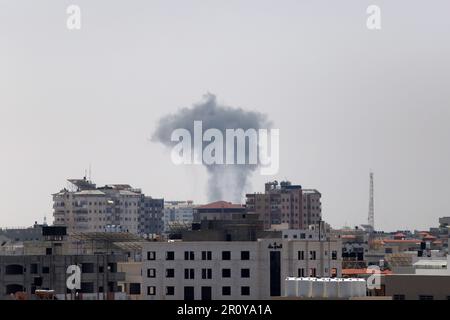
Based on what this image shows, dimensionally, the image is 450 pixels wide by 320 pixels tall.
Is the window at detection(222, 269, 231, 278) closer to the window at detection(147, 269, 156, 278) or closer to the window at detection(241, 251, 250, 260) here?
the window at detection(241, 251, 250, 260)

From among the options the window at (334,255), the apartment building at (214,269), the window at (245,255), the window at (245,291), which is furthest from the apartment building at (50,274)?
the window at (334,255)

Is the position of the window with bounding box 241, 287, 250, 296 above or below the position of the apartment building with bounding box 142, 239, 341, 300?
below

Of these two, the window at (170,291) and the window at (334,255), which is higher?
the window at (334,255)

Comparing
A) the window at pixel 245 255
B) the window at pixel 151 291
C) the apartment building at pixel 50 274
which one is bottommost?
the window at pixel 151 291

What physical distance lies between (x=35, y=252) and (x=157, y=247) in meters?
17.1

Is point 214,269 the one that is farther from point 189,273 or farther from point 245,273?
point 245,273

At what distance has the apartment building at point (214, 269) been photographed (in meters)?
119

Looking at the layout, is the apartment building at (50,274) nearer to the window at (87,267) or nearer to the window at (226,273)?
the window at (87,267)

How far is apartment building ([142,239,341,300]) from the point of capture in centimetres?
11912

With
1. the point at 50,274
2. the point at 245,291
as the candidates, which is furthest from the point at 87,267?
the point at 245,291

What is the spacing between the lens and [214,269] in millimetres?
120000

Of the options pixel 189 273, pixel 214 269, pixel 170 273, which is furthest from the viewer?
pixel 170 273

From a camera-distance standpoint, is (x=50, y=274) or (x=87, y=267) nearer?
(x=87, y=267)

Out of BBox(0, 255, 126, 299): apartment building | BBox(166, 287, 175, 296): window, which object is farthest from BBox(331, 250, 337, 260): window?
BBox(0, 255, 126, 299): apartment building
